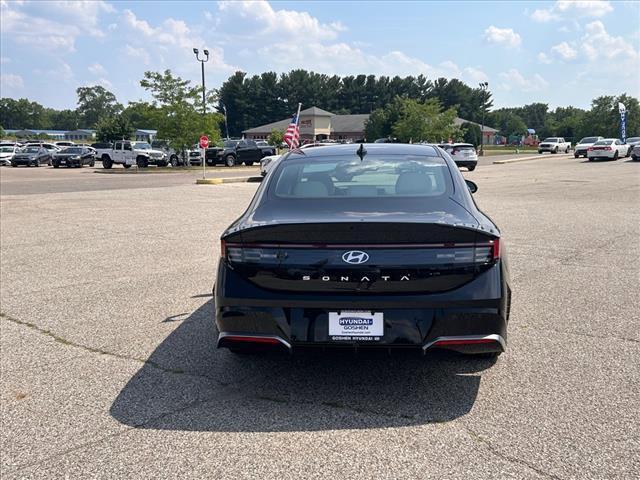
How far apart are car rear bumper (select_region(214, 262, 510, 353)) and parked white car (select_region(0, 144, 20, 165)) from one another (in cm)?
5269

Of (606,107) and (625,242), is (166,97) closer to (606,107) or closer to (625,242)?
(625,242)

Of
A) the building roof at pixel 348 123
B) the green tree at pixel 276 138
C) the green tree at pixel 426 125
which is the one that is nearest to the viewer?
the green tree at pixel 426 125

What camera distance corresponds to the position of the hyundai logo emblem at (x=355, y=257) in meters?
3.48

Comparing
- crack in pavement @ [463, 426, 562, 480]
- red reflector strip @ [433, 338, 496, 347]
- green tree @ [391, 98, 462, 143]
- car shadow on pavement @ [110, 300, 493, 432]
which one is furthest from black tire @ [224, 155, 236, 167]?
crack in pavement @ [463, 426, 562, 480]

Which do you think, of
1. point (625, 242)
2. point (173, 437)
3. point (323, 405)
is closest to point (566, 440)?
point (323, 405)

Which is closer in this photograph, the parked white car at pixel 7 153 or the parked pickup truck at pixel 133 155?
the parked pickup truck at pixel 133 155

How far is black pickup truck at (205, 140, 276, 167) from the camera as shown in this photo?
4184cm

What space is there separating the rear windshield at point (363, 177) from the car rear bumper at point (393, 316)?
3.15ft

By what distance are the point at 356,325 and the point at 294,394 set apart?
74cm

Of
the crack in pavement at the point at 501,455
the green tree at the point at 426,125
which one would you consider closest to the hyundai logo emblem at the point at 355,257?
the crack in pavement at the point at 501,455

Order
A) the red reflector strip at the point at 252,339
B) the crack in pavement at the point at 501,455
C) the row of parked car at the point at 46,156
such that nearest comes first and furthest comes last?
1. the crack in pavement at the point at 501,455
2. the red reflector strip at the point at 252,339
3. the row of parked car at the point at 46,156

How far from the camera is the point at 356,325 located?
3.53 meters

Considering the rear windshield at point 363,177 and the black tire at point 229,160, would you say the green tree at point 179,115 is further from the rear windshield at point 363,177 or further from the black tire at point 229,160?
the rear windshield at point 363,177

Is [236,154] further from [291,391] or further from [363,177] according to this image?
[291,391]
